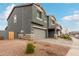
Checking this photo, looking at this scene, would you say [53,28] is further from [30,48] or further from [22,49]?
[22,49]

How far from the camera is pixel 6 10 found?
6.97m

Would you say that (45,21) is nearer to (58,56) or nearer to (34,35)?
(34,35)

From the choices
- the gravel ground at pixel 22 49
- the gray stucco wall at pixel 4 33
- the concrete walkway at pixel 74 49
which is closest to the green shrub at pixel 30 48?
the gravel ground at pixel 22 49

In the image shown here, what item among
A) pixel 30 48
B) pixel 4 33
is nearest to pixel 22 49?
pixel 30 48

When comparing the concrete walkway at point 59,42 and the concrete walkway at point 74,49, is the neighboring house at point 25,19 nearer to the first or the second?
the concrete walkway at point 59,42

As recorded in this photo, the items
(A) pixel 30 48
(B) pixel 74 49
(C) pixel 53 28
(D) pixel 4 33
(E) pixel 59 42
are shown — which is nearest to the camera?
(A) pixel 30 48

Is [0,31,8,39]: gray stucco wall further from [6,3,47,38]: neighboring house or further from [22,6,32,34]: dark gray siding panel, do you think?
[22,6,32,34]: dark gray siding panel

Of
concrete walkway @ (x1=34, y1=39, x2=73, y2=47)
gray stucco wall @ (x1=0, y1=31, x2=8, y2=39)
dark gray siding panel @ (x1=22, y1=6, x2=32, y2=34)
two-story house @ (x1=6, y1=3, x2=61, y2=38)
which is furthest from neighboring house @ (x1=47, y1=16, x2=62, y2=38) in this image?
gray stucco wall @ (x1=0, y1=31, x2=8, y2=39)

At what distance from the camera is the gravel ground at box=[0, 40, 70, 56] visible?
22.1ft

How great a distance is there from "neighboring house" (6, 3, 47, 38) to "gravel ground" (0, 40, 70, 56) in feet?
1.05

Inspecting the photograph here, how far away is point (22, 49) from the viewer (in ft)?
22.3

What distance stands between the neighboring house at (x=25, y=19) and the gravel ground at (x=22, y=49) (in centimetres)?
32

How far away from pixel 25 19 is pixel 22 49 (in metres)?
1.04

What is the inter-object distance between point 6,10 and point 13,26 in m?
0.59
